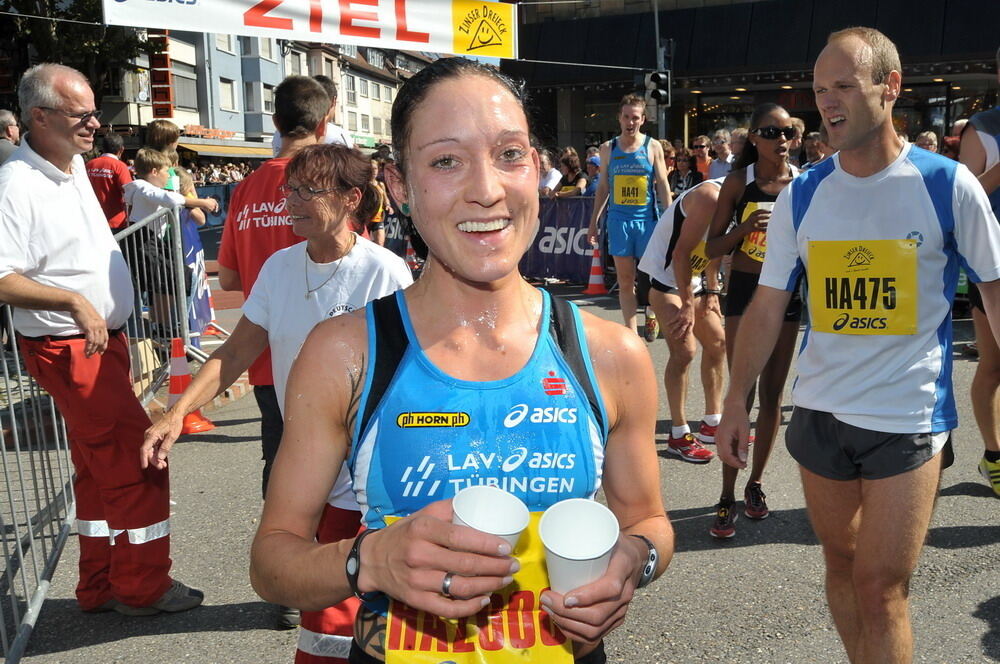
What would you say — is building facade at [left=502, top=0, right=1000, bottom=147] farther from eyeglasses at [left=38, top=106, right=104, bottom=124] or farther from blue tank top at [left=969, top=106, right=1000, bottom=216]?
eyeglasses at [left=38, top=106, right=104, bottom=124]

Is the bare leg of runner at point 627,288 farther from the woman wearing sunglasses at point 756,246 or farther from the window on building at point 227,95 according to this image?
the window on building at point 227,95

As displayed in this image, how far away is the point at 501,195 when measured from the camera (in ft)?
5.56

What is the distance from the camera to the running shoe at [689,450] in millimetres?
5859

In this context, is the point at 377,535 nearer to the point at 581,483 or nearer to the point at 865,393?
the point at 581,483

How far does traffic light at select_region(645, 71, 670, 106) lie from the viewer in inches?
721

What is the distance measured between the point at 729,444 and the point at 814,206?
35.1 inches

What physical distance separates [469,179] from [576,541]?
709 mm

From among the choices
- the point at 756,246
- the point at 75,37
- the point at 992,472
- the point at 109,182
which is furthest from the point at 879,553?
the point at 75,37

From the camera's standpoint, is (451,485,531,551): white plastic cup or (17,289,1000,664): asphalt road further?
(17,289,1000,664): asphalt road

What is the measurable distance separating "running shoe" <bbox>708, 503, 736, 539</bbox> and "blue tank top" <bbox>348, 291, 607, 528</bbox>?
312 centimetres

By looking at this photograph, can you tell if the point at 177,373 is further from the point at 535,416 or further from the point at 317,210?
the point at 535,416

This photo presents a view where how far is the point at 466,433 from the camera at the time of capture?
1678mm

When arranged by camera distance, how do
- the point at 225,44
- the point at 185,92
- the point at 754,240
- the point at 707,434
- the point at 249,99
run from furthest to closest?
the point at 249,99
the point at 225,44
the point at 185,92
the point at 707,434
the point at 754,240

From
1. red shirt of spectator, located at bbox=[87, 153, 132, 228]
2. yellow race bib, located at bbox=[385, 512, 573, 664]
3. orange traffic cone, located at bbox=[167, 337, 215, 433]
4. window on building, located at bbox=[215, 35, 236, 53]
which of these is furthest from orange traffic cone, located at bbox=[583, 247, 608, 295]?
window on building, located at bbox=[215, 35, 236, 53]
